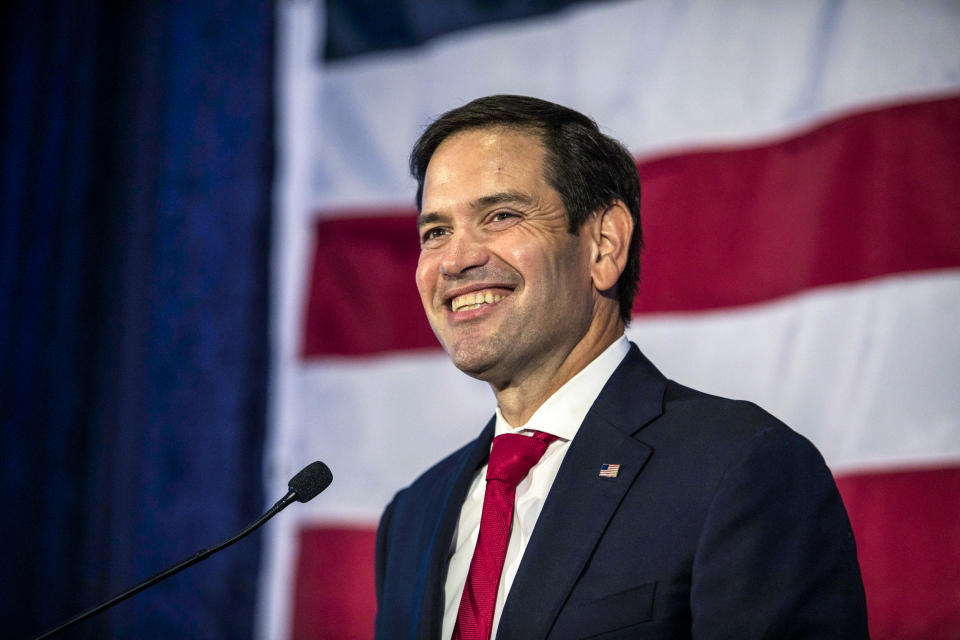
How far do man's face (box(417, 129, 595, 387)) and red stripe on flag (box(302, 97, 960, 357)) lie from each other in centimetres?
106

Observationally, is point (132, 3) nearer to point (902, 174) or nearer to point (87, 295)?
point (87, 295)

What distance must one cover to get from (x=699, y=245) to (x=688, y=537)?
1.55m

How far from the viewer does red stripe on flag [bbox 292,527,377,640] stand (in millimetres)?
3031

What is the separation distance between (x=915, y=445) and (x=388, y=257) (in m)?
1.61

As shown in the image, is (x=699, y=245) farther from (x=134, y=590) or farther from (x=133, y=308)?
(x=133, y=308)

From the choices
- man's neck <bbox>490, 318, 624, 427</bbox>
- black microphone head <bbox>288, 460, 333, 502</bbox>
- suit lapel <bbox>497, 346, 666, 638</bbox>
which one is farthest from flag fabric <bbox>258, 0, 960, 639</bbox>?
black microphone head <bbox>288, 460, 333, 502</bbox>

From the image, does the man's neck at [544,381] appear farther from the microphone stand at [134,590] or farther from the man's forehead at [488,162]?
the microphone stand at [134,590]

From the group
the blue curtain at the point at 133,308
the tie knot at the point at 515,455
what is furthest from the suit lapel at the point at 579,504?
the blue curtain at the point at 133,308

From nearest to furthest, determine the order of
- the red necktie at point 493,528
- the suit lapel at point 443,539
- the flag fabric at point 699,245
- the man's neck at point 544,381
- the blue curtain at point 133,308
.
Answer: the red necktie at point 493,528, the suit lapel at point 443,539, the man's neck at point 544,381, the flag fabric at point 699,245, the blue curtain at point 133,308

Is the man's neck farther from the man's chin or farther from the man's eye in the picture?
the man's eye

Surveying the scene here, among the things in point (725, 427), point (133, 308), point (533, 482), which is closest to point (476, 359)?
point (533, 482)

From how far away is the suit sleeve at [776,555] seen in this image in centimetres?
118

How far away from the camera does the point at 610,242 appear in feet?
5.62

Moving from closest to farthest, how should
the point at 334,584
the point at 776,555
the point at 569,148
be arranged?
the point at 776,555, the point at 569,148, the point at 334,584
